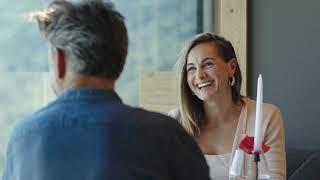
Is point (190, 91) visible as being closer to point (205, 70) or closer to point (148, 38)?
point (205, 70)

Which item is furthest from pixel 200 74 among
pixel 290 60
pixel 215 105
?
pixel 290 60

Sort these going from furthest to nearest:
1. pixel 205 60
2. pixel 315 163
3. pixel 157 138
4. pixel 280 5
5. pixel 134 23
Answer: pixel 134 23 < pixel 280 5 < pixel 315 163 < pixel 205 60 < pixel 157 138

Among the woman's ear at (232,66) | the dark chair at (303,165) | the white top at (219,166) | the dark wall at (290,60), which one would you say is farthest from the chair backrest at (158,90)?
the white top at (219,166)

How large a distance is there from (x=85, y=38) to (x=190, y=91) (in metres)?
1.20

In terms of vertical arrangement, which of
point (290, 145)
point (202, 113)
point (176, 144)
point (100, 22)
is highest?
point (100, 22)

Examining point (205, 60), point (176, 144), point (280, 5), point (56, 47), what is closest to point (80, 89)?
point (56, 47)

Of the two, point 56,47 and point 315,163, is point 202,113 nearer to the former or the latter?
point 315,163

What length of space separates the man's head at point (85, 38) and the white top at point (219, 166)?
38.8 inches

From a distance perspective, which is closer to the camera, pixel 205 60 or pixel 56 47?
pixel 56 47

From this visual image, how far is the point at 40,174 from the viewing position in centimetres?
101

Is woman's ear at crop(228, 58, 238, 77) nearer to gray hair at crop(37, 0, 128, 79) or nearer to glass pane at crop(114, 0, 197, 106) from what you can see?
glass pane at crop(114, 0, 197, 106)

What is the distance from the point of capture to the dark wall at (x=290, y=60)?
8.93ft

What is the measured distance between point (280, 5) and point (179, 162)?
1.97 meters

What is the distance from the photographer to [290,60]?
2787 millimetres
